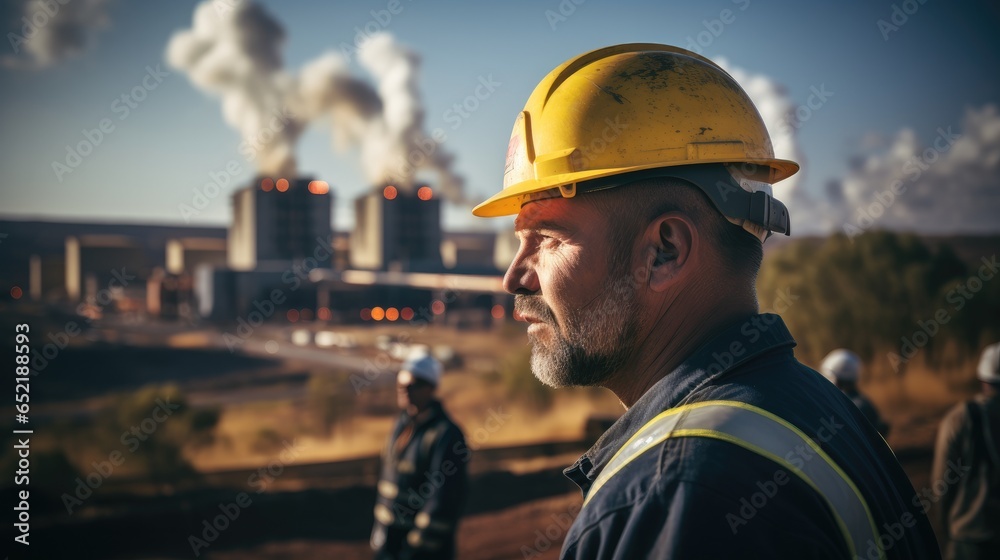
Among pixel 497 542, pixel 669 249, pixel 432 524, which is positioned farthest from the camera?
pixel 497 542

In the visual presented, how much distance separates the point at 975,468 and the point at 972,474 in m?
0.05

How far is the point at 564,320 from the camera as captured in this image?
1.34 m

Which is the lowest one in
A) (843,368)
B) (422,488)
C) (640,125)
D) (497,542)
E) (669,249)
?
(497,542)

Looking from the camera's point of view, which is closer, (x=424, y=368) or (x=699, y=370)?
(x=699, y=370)

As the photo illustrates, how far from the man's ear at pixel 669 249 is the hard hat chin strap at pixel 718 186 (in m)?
0.08

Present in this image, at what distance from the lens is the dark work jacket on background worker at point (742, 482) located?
2.79 ft

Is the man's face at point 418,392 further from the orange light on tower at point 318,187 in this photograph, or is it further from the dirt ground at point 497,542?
the orange light on tower at point 318,187

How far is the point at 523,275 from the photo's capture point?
1.41 m

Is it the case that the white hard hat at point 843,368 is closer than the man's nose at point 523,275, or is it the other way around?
the man's nose at point 523,275

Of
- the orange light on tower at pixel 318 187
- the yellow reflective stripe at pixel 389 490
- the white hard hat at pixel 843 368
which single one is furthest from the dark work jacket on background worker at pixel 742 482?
the orange light on tower at pixel 318 187

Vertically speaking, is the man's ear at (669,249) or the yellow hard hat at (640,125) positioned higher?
the yellow hard hat at (640,125)

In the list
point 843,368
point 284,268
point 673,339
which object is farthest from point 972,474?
point 284,268

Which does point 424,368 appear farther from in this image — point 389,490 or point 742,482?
point 742,482

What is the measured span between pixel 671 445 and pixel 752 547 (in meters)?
0.17
